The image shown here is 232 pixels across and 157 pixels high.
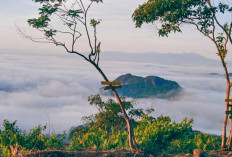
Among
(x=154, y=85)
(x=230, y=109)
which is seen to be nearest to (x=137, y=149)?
(x=230, y=109)

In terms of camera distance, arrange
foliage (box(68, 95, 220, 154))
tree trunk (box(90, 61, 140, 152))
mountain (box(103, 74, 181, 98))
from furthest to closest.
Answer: mountain (box(103, 74, 181, 98)), foliage (box(68, 95, 220, 154)), tree trunk (box(90, 61, 140, 152))

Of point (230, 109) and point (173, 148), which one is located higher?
point (230, 109)

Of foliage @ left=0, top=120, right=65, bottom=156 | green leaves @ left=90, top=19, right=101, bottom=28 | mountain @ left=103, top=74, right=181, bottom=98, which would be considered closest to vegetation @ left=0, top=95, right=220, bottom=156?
foliage @ left=0, top=120, right=65, bottom=156

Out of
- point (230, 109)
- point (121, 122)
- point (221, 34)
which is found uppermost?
point (221, 34)

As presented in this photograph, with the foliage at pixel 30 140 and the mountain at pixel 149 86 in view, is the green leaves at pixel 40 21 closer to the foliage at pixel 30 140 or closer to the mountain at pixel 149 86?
the foliage at pixel 30 140

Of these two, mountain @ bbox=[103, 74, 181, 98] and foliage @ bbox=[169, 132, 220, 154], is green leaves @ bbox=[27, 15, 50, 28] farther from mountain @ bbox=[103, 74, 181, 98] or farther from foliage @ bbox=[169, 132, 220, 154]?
mountain @ bbox=[103, 74, 181, 98]

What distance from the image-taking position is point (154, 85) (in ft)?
595

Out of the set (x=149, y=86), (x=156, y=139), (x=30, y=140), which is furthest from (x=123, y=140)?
(x=149, y=86)

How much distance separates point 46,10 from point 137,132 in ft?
23.2

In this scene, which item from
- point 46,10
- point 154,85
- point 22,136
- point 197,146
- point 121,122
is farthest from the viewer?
point 154,85

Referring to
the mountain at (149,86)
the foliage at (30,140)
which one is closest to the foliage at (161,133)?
the foliage at (30,140)

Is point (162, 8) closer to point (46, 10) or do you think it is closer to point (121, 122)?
point (46, 10)

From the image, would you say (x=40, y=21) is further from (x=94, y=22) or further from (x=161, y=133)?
(x=161, y=133)

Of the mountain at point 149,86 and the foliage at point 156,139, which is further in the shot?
the mountain at point 149,86
